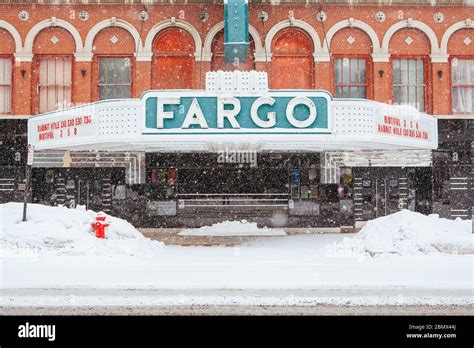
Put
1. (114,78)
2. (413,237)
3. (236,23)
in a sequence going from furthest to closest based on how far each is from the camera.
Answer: (114,78) < (236,23) < (413,237)

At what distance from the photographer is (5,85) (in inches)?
870

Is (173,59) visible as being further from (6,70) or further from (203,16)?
(6,70)

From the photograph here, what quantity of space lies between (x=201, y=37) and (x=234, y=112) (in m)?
7.92

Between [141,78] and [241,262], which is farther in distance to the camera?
[141,78]

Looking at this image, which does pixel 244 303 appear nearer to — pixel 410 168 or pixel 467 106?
pixel 410 168

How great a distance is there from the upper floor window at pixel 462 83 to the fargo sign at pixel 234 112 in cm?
968

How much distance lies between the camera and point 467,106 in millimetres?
22453

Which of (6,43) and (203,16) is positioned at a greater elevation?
(203,16)

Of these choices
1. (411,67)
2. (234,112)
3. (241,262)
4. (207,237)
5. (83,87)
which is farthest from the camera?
(411,67)

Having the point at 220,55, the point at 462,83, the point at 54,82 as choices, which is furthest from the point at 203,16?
the point at 462,83

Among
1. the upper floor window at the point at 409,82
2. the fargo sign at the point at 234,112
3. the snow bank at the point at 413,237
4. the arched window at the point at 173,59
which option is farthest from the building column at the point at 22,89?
the upper floor window at the point at 409,82

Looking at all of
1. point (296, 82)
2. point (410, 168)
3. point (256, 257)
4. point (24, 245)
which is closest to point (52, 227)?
point (24, 245)

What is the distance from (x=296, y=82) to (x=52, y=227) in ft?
40.5

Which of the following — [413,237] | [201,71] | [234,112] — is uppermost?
[201,71]
